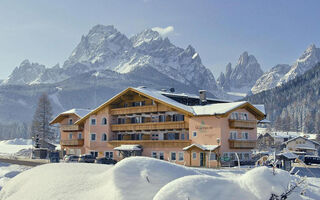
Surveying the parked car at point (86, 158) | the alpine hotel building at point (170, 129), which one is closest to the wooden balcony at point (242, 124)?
the alpine hotel building at point (170, 129)

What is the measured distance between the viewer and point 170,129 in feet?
178

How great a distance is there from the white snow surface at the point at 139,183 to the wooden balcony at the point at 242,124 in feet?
133

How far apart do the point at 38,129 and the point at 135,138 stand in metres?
34.5

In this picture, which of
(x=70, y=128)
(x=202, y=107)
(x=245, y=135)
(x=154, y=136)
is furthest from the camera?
(x=70, y=128)

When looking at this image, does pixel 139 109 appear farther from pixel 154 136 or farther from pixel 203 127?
pixel 203 127

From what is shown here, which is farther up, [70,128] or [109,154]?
[70,128]

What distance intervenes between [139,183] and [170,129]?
45.9 meters

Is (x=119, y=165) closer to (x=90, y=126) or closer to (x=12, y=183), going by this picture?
(x=12, y=183)

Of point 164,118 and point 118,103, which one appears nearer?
point 164,118

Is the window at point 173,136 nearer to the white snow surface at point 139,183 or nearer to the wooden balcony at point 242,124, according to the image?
the wooden balcony at point 242,124

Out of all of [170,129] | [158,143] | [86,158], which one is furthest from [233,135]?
[86,158]

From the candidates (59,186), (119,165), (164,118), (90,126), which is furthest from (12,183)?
(90,126)

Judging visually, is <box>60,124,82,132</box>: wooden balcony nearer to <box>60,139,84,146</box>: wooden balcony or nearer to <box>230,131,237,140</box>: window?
<box>60,139,84,146</box>: wooden balcony

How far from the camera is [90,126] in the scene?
210 feet
